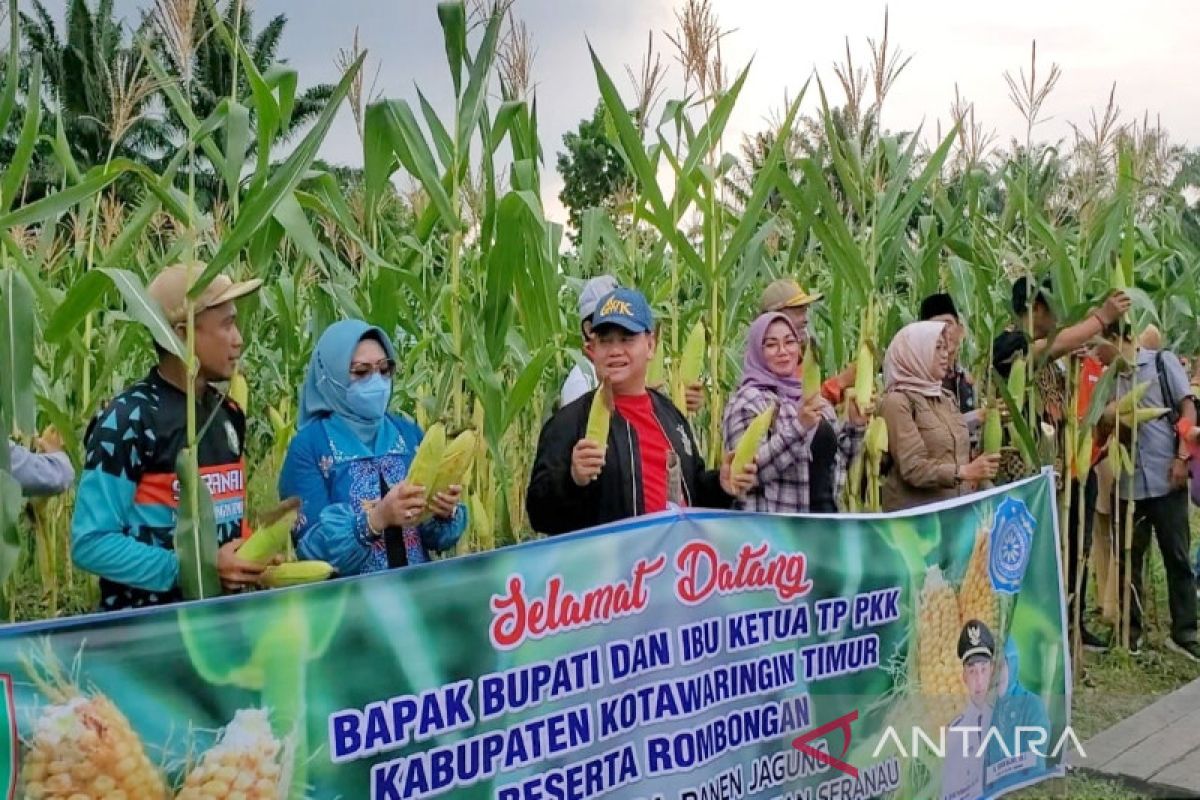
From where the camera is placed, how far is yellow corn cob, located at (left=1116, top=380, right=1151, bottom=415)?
549cm

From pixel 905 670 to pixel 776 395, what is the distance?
1010 millimetres

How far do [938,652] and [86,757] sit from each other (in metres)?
2.42

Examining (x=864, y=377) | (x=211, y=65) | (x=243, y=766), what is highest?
(x=211, y=65)

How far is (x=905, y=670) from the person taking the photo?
11.1 feet

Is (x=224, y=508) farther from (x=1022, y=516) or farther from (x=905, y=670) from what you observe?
(x=1022, y=516)

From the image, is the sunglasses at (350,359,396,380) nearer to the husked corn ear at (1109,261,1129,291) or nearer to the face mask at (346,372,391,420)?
the face mask at (346,372,391,420)

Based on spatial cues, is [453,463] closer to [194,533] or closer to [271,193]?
[194,533]

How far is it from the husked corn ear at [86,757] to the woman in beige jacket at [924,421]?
3.17 m

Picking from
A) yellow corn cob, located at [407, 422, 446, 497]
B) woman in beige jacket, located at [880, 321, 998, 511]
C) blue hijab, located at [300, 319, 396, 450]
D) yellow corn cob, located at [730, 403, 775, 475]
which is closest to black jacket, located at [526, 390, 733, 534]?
A: yellow corn cob, located at [730, 403, 775, 475]

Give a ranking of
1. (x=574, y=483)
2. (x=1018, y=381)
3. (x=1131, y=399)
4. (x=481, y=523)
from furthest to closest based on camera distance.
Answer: (x=1131, y=399), (x=1018, y=381), (x=481, y=523), (x=574, y=483)

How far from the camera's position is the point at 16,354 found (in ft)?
8.21

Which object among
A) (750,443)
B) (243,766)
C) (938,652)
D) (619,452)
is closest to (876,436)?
(938,652)

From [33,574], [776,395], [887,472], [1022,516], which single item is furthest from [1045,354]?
[33,574]

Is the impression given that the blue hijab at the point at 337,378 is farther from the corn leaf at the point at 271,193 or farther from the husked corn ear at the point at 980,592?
the husked corn ear at the point at 980,592
